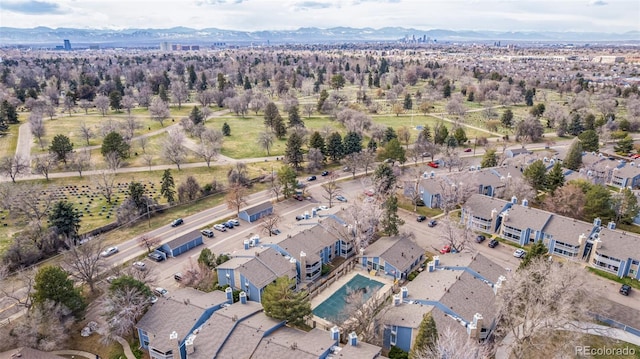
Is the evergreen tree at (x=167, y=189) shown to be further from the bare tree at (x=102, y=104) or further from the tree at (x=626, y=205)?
the bare tree at (x=102, y=104)

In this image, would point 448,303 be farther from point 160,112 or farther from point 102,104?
point 102,104

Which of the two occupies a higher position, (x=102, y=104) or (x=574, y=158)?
(x=102, y=104)

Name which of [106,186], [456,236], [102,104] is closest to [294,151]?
[106,186]

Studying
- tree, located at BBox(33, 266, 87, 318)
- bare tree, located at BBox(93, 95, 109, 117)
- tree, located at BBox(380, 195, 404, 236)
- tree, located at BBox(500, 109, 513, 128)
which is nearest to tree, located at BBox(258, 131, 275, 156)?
tree, located at BBox(380, 195, 404, 236)

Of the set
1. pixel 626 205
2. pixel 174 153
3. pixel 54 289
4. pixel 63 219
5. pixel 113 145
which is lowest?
pixel 626 205

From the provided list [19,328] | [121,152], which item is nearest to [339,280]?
[19,328]

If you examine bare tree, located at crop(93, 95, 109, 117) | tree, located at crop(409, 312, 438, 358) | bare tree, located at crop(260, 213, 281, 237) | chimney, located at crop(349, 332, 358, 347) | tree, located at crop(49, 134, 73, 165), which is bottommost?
bare tree, located at crop(260, 213, 281, 237)

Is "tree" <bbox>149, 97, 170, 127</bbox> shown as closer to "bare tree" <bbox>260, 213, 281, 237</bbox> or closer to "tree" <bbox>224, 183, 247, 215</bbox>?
"tree" <bbox>224, 183, 247, 215</bbox>
